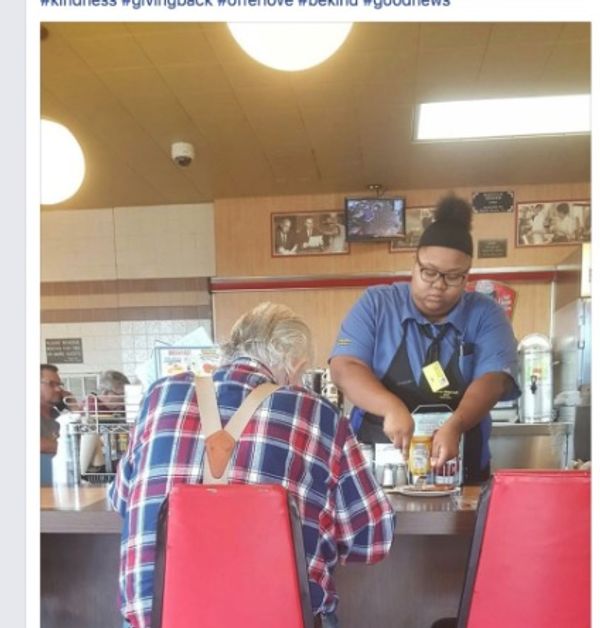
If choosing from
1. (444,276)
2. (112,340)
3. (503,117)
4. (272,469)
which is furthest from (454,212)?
(112,340)

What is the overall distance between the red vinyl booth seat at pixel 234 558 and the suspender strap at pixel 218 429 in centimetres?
13

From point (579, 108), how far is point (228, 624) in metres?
3.28

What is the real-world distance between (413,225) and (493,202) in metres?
0.64

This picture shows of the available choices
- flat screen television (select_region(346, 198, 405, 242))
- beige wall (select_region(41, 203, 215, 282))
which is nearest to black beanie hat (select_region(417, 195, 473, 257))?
flat screen television (select_region(346, 198, 405, 242))

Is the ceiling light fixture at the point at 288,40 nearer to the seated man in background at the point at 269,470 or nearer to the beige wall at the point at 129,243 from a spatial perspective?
the seated man in background at the point at 269,470

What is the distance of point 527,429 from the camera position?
383 cm

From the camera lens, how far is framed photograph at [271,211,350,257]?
5066mm

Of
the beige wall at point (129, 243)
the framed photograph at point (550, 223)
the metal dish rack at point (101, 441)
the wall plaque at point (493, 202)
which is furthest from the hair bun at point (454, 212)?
the beige wall at point (129, 243)

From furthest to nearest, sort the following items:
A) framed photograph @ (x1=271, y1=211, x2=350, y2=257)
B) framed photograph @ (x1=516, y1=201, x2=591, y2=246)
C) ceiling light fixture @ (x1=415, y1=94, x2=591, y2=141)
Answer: framed photograph @ (x1=271, y1=211, x2=350, y2=257) < framed photograph @ (x1=516, y1=201, x2=591, y2=246) < ceiling light fixture @ (x1=415, y1=94, x2=591, y2=141)

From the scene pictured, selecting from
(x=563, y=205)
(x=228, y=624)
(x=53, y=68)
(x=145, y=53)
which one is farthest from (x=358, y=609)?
(x=563, y=205)

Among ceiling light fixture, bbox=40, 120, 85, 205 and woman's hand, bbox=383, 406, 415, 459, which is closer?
woman's hand, bbox=383, 406, 415, 459

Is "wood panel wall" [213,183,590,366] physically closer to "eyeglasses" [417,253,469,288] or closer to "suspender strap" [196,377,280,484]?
"eyeglasses" [417,253,469,288]

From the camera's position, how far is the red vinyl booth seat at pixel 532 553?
110cm

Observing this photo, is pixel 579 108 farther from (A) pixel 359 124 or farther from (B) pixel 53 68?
(B) pixel 53 68
